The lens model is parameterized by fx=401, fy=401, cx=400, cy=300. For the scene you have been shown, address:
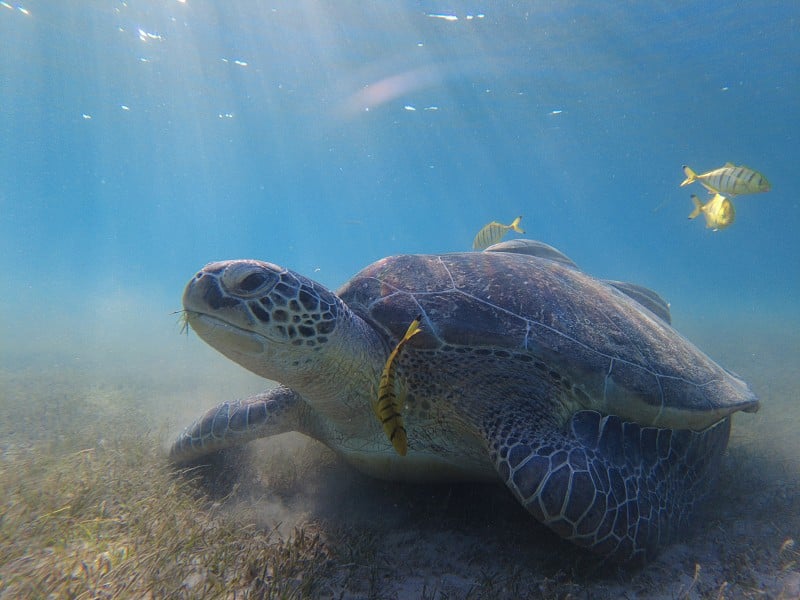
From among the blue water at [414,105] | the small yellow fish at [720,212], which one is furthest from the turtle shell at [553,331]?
the blue water at [414,105]

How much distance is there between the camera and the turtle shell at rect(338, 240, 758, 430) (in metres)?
2.47

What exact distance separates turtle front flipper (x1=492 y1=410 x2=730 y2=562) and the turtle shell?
0.57 feet

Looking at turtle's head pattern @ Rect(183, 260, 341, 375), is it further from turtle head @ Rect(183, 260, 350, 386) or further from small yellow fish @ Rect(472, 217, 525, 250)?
small yellow fish @ Rect(472, 217, 525, 250)

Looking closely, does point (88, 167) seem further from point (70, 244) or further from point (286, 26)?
point (70, 244)

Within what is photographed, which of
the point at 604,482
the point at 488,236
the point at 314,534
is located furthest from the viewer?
the point at 488,236

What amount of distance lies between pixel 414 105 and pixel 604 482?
28954 millimetres

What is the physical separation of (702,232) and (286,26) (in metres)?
93.2

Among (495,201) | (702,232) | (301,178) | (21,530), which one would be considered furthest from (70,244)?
(702,232)

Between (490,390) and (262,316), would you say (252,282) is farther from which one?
(490,390)

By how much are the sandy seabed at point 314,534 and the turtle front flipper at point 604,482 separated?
0.58 feet

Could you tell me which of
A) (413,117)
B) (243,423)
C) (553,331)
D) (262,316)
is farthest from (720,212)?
(413,117)

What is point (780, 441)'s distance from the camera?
402 centimetres

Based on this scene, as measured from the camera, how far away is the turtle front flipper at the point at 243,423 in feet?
9.63

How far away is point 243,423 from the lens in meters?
2.93
